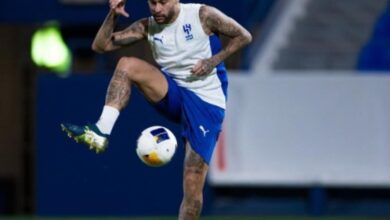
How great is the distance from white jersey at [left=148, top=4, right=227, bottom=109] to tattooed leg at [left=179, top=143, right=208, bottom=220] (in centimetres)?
51

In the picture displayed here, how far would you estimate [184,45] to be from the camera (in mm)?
12555

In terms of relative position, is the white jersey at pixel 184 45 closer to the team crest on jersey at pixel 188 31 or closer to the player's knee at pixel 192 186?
the team crest on jersey at pixel 188 31

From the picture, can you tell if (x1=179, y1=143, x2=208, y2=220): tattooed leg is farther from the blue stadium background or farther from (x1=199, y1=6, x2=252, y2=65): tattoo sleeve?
the blue stadium background

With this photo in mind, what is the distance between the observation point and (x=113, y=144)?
18.3 meters

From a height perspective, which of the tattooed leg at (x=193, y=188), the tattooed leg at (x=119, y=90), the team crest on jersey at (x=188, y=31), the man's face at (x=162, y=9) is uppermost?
the man's face at (x=162, y=9)

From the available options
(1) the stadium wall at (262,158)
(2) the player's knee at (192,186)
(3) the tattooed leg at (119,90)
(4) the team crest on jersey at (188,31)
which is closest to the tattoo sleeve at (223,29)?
(4) the team crest on jersey at (188,31)

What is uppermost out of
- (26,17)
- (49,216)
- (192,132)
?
(192,132)

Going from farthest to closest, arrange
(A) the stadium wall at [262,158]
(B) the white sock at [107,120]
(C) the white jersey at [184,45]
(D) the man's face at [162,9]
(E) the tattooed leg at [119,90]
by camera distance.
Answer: (A) the stadium wall at [262,158], (C) the white jersey at [184,45], (D) the man's face at [162,9], (E) the tattooed leg at [119,90], (B) the white sock at [107,120]

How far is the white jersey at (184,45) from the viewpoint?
41.2 ft

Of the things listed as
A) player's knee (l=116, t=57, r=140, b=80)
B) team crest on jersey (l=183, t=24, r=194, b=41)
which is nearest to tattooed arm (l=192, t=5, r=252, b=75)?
team crest on jersey (l=183, t=24, r=194, b=41)

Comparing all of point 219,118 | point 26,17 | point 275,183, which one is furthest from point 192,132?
point 26,17

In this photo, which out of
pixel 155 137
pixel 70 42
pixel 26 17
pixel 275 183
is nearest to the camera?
pixel 155 137

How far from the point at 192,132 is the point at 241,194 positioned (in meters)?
5.62

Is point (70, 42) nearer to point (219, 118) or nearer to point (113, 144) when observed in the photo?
point (113, 144)
